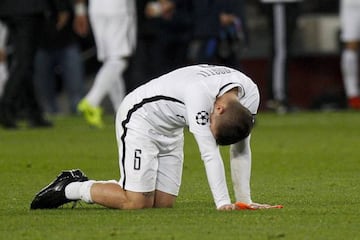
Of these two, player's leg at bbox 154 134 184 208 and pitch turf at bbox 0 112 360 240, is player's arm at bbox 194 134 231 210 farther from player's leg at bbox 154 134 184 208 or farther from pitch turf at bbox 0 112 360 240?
player's leg at bbox 154 134 184 208

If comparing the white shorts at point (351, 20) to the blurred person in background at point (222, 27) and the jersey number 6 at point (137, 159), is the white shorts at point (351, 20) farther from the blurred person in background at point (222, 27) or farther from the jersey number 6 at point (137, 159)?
the jersey number 6 at point (137, 159)

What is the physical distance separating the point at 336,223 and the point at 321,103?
15185mm

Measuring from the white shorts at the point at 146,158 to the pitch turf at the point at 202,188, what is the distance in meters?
0.18

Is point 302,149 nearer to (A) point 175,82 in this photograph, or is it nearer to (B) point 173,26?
(A) point 175,82

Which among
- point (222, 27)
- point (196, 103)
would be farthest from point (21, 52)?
point (196, 103)

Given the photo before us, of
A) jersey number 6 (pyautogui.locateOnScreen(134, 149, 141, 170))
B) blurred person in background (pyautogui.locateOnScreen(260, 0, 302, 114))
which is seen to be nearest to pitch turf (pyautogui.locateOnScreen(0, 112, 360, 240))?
jersey number 6 (pyautogui.locateOnScreen(134, 149, 141, 170))

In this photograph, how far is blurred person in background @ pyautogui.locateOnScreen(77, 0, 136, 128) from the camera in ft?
60.0

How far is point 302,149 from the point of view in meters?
15.1

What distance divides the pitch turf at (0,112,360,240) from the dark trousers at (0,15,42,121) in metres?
0.35

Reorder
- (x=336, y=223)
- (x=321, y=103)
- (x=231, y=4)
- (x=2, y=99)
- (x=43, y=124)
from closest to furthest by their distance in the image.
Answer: (x=336, y=223), (x=2, y=99), (x=43, y=124), (x=231, y=4), (x=321, y=103)

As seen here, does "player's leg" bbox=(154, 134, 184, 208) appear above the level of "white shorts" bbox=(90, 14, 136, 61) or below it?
above

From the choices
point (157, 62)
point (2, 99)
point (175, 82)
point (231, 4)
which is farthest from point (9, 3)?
point (175, 82)

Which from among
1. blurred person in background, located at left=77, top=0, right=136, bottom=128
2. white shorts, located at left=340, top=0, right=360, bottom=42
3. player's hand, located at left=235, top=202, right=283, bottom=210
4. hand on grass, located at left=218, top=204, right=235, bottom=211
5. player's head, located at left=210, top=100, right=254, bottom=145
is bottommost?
white shorts, located at left=340, top=0, right=360, bottom=42

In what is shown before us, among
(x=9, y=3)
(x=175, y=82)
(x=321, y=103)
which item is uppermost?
(x=175, y=82)
